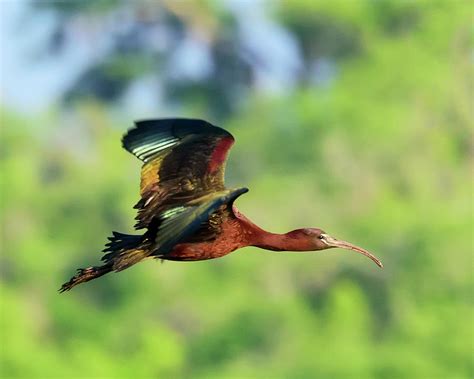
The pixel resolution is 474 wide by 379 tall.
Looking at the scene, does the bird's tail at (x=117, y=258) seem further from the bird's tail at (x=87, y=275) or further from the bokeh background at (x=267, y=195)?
the bokeh background at (x=267, y=195)

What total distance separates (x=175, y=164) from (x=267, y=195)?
29.7m

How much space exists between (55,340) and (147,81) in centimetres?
912

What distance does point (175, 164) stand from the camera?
944cm

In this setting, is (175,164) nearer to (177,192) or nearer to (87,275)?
(177,192)

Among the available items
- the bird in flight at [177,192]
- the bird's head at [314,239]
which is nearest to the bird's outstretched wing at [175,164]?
the bird in flight at [177,192]

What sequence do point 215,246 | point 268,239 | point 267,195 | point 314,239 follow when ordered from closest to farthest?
1. point 215,246
2. point 268,239
3. point 314,239
4. point 267,195

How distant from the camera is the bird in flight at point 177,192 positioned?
30.4 ft

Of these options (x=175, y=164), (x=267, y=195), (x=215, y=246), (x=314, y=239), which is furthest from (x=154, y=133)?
(x=267, y=195)

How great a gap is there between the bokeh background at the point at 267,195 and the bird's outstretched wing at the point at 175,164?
83.6ft

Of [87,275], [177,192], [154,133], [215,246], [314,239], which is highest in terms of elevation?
[154,133]

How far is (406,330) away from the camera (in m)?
38.0

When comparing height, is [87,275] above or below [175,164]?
below

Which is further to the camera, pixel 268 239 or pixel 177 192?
pixel 268 239

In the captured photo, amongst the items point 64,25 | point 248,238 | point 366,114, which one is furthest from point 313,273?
point 248,238
